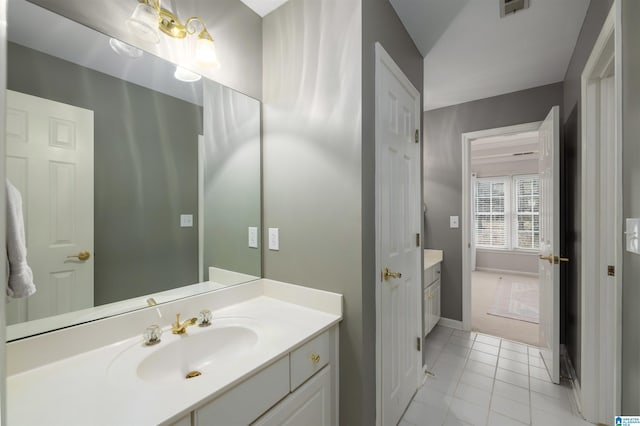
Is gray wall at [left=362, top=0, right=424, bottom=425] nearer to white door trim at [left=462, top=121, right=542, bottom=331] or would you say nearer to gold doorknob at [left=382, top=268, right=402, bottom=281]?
gold doorknob at [left=382, top=268, right=402, bottom=281]

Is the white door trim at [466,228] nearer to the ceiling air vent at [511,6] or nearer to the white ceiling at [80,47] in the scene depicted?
the ceiling air vent at [511,6]

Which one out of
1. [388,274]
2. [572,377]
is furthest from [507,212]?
[388,274]

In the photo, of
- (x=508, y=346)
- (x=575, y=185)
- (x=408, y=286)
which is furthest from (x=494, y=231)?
(x=408, y=286)

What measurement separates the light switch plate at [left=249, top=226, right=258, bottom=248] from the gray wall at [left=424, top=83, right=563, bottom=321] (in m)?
2.38

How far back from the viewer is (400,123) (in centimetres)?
168

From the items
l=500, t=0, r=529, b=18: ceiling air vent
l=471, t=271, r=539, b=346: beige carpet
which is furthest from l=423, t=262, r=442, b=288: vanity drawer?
l=500, t=0, r=529, b=18: ceiling air vent

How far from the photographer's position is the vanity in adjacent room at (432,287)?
2.54m

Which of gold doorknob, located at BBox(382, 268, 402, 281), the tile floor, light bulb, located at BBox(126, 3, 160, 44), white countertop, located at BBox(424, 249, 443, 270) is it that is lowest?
the tile floor

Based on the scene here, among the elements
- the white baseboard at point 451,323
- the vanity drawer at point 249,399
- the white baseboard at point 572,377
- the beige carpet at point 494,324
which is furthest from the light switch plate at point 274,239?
the beige carpet at point 494,324

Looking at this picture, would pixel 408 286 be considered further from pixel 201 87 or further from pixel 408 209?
pixel 201 87

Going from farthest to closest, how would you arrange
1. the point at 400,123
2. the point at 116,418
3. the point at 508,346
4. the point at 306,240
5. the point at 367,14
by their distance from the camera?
the point at 508,346, the point at 400,123, the point at 306,240, the point at 367,14, the point at 116,418

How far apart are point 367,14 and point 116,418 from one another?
175 cm

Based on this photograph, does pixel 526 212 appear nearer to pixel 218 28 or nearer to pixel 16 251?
pixel 218 28

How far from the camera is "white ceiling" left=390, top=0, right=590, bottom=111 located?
166 centimetres
